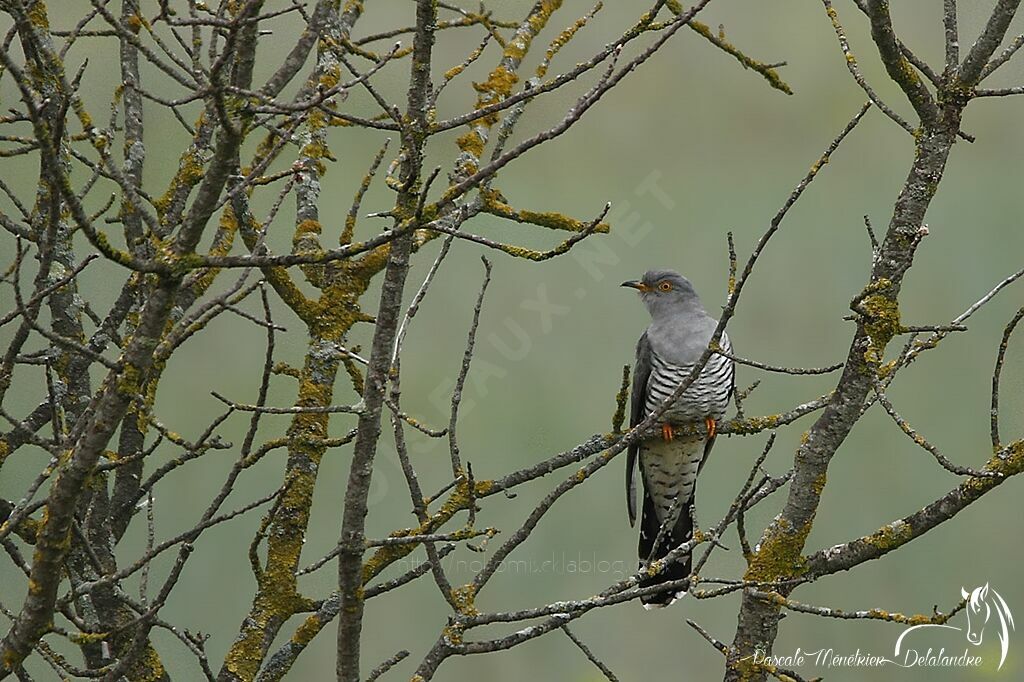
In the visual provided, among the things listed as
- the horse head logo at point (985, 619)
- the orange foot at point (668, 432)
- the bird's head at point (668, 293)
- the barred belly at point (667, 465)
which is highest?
the bird's head at point (668, 293)

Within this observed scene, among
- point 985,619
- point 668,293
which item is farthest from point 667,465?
point 985,619

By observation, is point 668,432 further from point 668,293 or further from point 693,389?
point 668,293

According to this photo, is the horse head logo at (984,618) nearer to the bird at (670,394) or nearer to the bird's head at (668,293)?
the bird at (670,394)

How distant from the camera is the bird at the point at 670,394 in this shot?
113 inches

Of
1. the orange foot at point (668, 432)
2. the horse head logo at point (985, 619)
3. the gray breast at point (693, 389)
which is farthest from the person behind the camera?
the horse head logo at point (985, 619)

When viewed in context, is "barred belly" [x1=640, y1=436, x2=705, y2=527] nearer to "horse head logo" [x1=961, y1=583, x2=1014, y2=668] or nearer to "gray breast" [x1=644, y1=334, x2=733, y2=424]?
"gray breast" [x1=644, y1=334, x2=733, y2=424]

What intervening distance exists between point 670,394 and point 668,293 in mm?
340

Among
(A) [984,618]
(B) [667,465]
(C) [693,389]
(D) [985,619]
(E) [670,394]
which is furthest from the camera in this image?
(A) [984,618]

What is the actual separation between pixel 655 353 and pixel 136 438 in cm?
160

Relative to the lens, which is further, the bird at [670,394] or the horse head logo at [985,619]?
the horse head logo at [985,619]

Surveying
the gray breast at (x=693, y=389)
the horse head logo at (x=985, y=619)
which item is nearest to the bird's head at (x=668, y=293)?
the gray breast at (x=693, y=389)

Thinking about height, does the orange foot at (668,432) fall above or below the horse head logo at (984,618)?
above

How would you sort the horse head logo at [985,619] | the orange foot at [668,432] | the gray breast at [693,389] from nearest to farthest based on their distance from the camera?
the gray breast at [693,389], the orange foot at [668,432], the horse head logo at [985,619]

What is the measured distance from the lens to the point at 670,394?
9.62 ft
